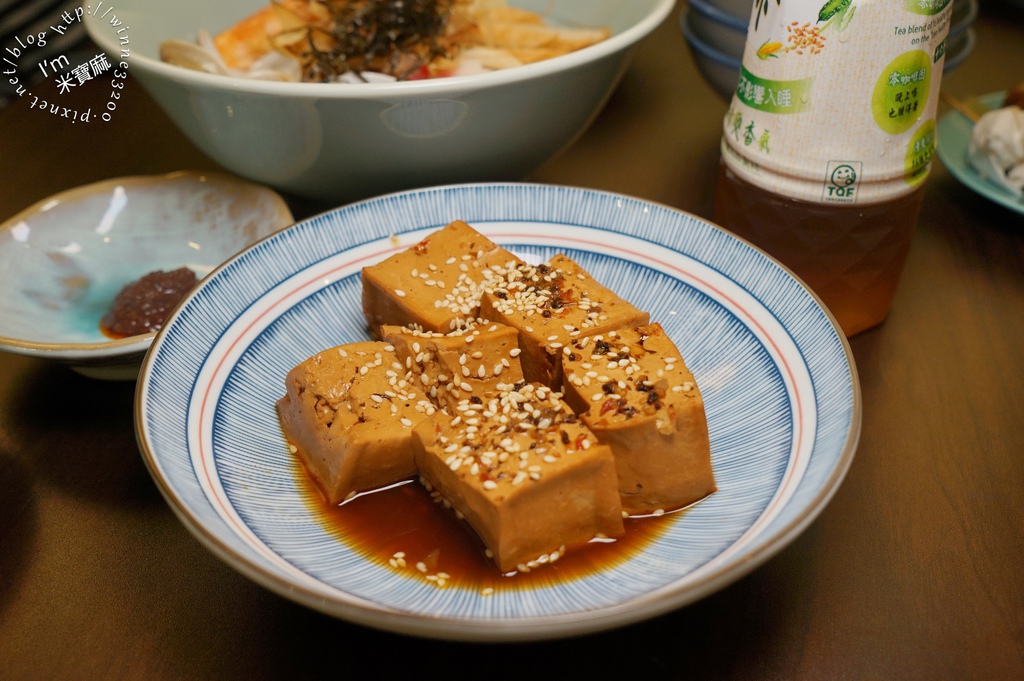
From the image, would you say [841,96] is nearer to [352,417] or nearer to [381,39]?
[352,417]

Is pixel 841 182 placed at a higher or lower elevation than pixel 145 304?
higher

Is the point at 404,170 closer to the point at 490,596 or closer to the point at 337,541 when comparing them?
the point at 337,541

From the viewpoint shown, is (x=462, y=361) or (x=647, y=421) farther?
(x=462, y=361)

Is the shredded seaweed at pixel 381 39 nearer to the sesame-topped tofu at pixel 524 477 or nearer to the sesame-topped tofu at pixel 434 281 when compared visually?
the sesame-topped tofu at pixel 434 281

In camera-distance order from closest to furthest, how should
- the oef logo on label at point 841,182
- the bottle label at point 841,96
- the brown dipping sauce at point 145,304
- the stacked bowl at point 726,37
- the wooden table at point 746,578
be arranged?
the wooden table at point 746,578
the bottle label at point 841,96
the oef logo on label at point 841,182
the brown dipping sauce at point 145,304
the stacked bowl at point 726,37

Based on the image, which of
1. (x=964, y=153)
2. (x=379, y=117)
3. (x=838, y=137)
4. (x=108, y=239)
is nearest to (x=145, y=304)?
(x=108, y=239)

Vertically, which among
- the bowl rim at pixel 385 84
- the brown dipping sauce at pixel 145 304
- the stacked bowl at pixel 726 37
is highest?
the bowl rim at pixel 385 84

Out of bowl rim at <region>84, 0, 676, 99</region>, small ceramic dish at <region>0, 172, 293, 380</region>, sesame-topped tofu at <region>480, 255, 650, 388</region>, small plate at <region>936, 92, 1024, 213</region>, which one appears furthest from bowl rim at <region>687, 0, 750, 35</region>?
small ceramic dish at <region>0, 172, 293, 380</region>

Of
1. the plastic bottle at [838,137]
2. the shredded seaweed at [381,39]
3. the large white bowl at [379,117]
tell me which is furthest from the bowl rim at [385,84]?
the shredded seaweed at [381,39]
